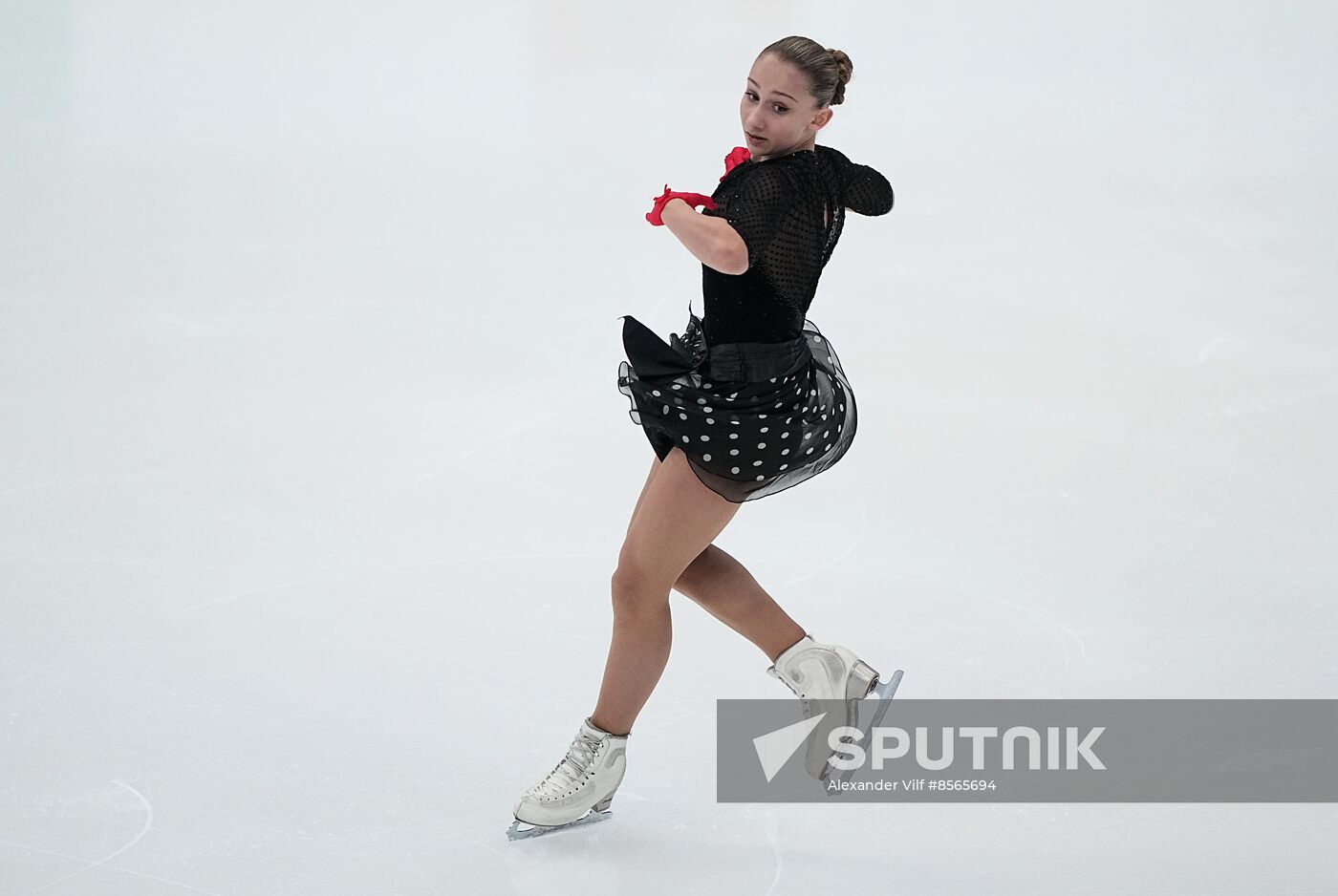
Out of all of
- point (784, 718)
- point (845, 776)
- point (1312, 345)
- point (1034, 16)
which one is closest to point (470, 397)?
point (784, 718)

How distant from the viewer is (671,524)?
2.46 m

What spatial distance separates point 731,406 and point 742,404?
0.02m

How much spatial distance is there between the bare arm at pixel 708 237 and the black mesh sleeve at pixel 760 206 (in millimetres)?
25

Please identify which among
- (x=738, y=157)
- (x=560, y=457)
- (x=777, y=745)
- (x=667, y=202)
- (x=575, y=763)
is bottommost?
(x=575, y=763)

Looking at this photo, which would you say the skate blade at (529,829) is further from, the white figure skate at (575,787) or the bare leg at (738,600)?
the bare leg at (738,600)

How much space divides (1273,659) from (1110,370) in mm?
1746

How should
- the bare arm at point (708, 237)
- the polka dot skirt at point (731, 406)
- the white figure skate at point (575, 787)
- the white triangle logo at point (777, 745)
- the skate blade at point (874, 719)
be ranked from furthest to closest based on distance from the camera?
the white triangle logo at point (777, 745), the skate blade at point (874, 719), the white figure skate at point (575, 787), the polka dot skirt at point (731, 406), the bare arm at point (708, 237)

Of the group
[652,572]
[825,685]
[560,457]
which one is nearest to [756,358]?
[652,572]

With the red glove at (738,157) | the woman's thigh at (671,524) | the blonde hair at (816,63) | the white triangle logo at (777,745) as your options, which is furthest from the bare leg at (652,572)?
the blonde hair at (816,63)

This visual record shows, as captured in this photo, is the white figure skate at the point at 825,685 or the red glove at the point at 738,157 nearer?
the red glove at the point at 738,157

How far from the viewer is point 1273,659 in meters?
3.20

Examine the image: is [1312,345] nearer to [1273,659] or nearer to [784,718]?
[1273,659]

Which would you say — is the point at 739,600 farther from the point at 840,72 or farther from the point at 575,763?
the point at 840,72

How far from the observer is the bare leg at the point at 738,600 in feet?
8.57
